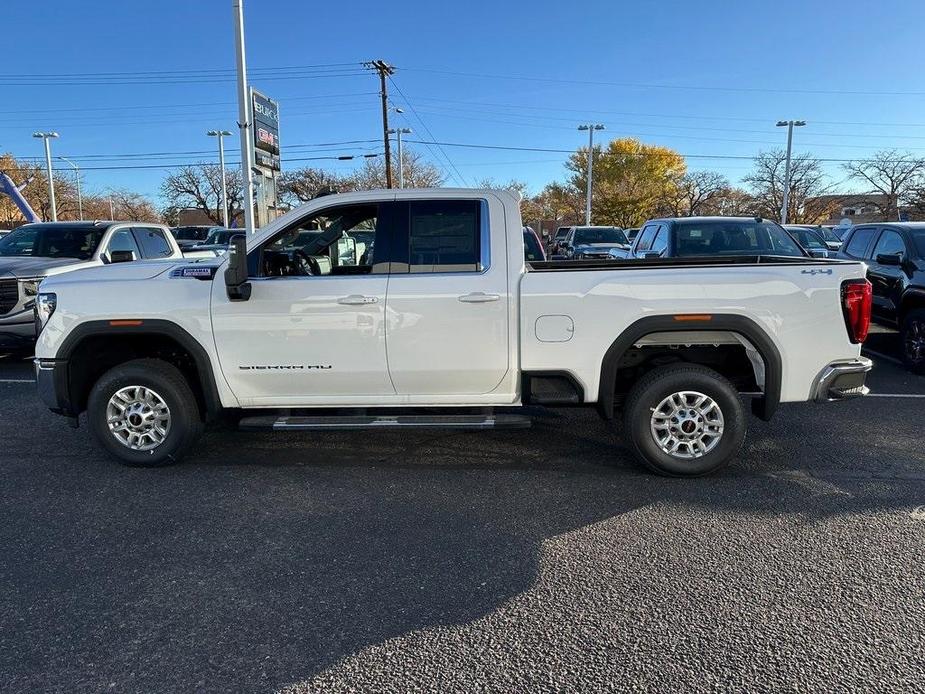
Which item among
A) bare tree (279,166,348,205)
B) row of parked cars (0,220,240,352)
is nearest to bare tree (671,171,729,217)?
bare tree (279,166,348,205)

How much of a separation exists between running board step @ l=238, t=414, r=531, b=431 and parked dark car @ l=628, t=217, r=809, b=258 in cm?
601

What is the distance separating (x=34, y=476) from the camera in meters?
4.69

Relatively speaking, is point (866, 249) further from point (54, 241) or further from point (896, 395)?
point (54, 241)

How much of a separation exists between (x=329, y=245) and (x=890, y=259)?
7379mm

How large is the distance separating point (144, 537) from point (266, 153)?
10.8 meters

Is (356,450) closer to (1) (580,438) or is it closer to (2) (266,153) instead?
(1) (580,438)

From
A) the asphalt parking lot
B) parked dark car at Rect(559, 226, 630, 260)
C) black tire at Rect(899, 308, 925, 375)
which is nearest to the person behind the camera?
the asphalt parking lot

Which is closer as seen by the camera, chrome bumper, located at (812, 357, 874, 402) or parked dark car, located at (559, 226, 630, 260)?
chrome bumper, located at (812, 357, 874, 402)

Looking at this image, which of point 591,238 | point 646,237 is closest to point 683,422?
point 646,237

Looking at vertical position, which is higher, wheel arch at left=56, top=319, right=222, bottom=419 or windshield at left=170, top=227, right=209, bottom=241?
windshield at left=170, top=227, right=209, bottom=241

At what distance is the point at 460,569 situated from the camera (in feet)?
11.1

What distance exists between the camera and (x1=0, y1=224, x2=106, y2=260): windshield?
31.5ft

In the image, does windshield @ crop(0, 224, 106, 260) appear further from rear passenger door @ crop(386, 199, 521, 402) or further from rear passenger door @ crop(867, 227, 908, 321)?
rear passenger door @ crop(867, 227, 908, 321)

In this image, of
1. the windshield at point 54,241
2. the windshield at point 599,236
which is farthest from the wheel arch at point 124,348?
the windshield at point 599,236
